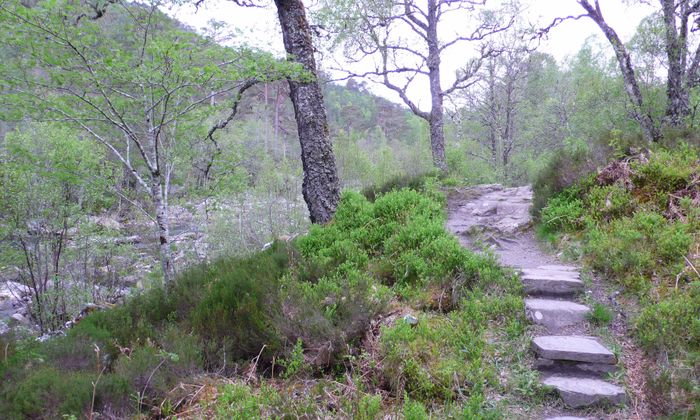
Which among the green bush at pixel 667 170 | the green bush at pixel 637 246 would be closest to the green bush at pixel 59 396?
the green bush at pixel 637 246

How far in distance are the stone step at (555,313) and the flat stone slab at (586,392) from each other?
2.59 ft

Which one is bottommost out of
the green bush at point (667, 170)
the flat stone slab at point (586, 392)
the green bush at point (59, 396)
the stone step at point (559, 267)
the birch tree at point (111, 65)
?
the flat stone slab at point (586, 392)

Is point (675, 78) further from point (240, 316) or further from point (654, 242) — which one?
point (240, 316)

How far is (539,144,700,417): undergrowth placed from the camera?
3.03 meters

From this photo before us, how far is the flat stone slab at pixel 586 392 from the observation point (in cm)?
295

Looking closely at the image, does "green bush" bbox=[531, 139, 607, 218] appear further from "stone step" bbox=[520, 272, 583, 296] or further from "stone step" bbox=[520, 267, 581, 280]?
"stone step" bbox=[520, 272, 583, 296]

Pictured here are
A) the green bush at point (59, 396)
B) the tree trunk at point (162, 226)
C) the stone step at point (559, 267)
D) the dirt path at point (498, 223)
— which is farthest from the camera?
the dirt path at point (498, 223)

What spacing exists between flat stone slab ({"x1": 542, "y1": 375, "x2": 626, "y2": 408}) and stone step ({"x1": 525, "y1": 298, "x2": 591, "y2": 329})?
79 centimetres

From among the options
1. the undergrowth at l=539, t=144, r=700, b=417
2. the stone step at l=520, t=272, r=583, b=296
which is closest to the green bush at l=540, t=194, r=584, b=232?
the undergrowth at l=539, t=144, r=700, b=417

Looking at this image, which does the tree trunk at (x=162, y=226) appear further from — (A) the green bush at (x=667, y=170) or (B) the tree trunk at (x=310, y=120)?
(A) the green bush at (x=667, y=170)

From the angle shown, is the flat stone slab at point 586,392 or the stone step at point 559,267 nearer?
the flat stone slab at point 586,392

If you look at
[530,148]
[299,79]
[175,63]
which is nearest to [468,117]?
[530,148]

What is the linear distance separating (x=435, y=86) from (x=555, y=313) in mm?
11028

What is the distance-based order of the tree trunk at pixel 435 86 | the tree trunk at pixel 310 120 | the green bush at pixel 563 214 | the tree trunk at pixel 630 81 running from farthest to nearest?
1. the tree trunk at pixel 435 86
2. the tree trunk at pixel 630 81
3. the tree trunk at pixel 310 120
4. the green bush at pixel 563 214
